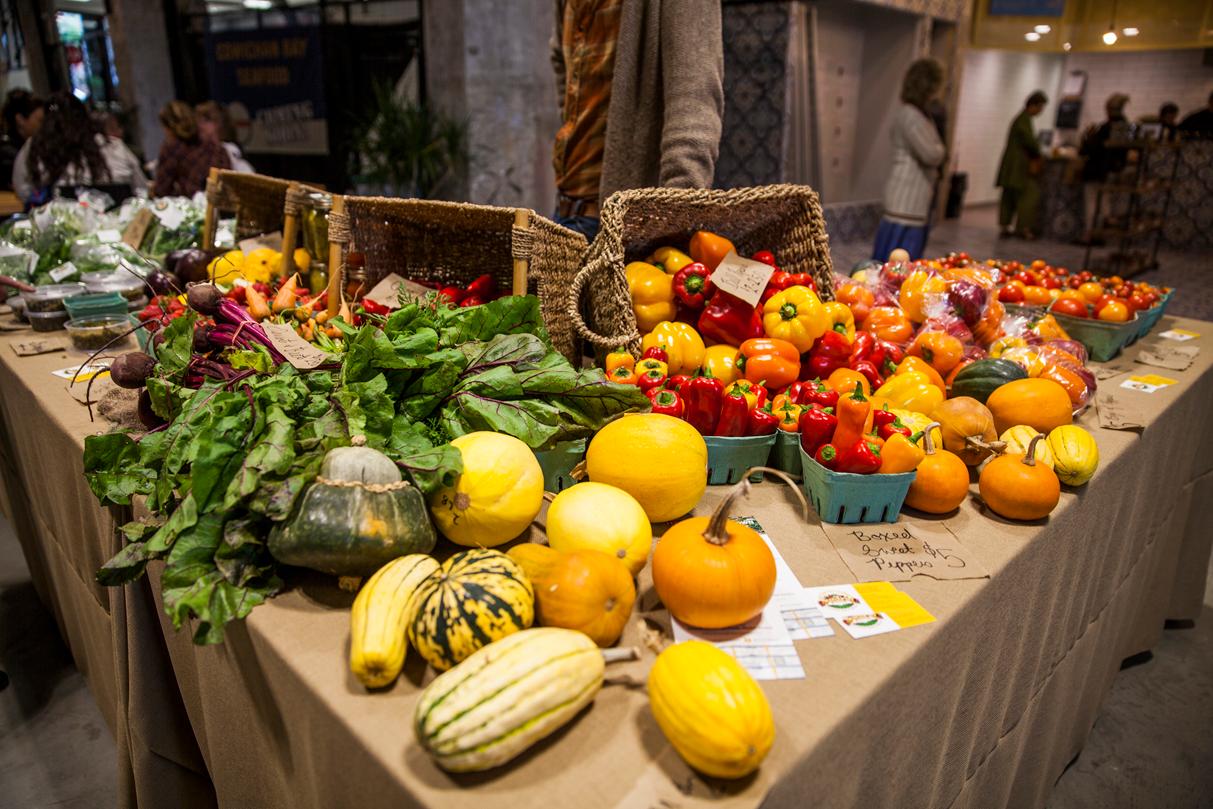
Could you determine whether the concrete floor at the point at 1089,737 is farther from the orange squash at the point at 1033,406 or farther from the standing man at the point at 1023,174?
the standing man at the point at 1023,174

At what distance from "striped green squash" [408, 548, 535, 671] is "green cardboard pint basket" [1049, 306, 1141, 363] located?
2171mm

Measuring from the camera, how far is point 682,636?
3.52ft

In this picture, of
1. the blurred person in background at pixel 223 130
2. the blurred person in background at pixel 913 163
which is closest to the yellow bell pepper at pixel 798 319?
the blurred person in background at pixel 913 163

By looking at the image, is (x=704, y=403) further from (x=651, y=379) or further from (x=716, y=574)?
(x=716, y=574)

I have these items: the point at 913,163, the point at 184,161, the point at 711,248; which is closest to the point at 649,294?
the point at 711,248

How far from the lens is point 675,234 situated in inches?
84.8

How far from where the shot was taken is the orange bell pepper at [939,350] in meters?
1.91

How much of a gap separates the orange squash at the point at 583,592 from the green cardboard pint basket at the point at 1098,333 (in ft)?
6.70

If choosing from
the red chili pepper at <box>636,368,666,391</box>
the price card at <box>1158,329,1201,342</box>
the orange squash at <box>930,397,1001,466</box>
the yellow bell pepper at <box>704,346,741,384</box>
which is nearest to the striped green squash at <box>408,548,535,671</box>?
the red chili pepper at <box>636,368,666,391</box>

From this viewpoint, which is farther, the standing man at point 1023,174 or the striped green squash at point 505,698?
the standing man at point 1023,174

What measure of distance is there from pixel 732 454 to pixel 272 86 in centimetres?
886

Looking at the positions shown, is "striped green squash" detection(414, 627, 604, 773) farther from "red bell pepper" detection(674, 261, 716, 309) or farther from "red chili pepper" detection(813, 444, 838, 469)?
"red bell pepper" detection(674, 261, 716, 309)

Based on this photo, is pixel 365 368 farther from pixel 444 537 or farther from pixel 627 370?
pixel 627 370

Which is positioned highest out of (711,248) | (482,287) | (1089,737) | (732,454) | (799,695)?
(711,248)
